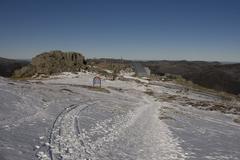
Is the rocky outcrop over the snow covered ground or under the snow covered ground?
over

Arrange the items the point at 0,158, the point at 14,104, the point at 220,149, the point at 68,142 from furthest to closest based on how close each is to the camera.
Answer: the point at 14,104, the point at 220,149, the point at 68,142, the point at 0,158

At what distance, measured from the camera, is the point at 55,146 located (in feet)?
42.9

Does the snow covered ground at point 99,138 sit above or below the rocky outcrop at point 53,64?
below

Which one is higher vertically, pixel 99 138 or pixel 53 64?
pixel 53 64

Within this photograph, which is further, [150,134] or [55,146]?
[150,134]

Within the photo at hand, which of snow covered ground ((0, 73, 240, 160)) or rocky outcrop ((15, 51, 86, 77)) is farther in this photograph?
rocky outcrop ((15, 51, 86, 77))

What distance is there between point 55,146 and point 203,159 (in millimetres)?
7271

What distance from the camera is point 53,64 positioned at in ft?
278

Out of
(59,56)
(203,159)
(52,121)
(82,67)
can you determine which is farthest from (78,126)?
(59,56)

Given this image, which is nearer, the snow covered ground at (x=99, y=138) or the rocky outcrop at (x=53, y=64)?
the snow covered ground at (x=99, y=138)

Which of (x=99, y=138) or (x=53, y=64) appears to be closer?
(x=99, y=138)

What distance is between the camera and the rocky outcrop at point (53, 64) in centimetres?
8212

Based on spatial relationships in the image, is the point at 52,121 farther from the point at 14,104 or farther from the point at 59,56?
the point at 59,56

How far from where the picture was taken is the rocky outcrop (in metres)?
82.1
